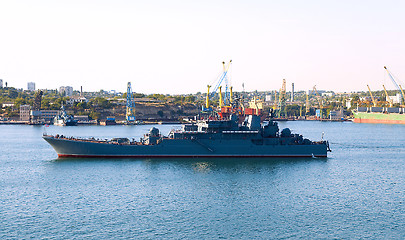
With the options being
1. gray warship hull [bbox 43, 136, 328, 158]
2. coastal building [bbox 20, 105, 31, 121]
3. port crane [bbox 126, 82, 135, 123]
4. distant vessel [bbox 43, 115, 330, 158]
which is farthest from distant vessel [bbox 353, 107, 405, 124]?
coastal building [bbox 20, 105, 31, 121]

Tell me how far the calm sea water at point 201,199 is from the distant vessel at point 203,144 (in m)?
1.54

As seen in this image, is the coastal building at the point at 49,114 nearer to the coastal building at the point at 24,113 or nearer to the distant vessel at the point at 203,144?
the coastal building at the point at 24,113

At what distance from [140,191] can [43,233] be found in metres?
12.6

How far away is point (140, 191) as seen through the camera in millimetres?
40281

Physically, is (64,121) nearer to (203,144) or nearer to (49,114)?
(49,114)

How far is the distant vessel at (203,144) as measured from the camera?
57656 millimetres

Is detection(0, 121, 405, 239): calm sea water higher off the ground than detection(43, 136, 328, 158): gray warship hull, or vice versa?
detection(43, 136, 328, 158): gray warship hull

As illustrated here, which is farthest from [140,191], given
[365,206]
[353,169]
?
[353,169]

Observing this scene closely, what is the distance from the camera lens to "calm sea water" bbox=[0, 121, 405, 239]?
29766mm

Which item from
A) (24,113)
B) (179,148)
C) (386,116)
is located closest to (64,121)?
(24,113)

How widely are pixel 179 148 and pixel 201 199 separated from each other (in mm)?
20586

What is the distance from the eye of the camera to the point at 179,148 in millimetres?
57688

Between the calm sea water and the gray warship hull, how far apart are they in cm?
136

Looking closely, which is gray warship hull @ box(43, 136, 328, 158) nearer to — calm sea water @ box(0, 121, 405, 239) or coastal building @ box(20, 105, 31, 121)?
calm sea water @ box(0, 121, 405, 239)
